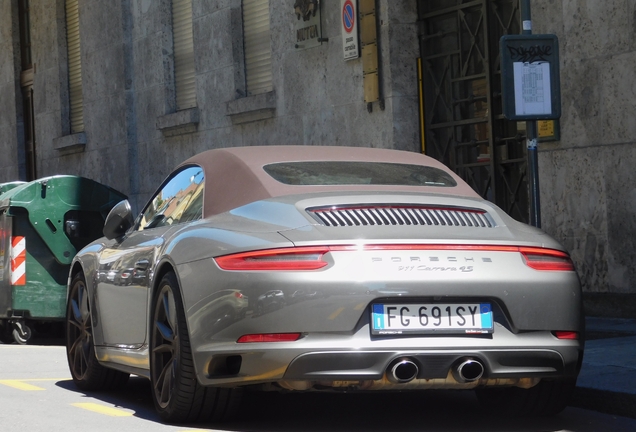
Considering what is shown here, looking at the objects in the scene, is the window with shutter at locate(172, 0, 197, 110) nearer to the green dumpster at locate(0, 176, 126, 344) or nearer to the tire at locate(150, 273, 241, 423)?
the green dumpster at locate(0, 176, 126, 344)

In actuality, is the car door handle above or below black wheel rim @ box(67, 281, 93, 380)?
above

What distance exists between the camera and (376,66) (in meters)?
13.7

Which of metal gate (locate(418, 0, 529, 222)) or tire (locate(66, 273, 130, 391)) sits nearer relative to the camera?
tire (locate(66, 273, 130, 391))

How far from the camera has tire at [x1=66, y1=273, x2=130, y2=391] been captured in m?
7.35

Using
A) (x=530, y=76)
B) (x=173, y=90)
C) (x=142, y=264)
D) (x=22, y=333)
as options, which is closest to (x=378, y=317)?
(x=142, y=264)

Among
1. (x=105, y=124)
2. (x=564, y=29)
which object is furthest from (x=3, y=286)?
(x=105, y=124)

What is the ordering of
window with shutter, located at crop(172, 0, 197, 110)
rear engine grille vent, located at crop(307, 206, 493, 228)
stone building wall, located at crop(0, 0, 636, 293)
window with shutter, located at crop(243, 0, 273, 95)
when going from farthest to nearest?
window with shutter, located at crop(172, 0, 197, 110) → window with shutter, located at crop(243, 0, 273, 95) → stone building wall, located at crop(0, 0, 636, 293) → rear engine grille vent, located at crop(307, 206, 493, 228)

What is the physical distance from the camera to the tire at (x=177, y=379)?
18.4ft

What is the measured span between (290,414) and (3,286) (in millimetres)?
6225

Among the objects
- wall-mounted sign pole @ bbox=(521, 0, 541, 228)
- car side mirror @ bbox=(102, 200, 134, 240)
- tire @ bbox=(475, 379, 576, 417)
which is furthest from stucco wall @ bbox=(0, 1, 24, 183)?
tire @ bbox=(475, 379, 576, 417)

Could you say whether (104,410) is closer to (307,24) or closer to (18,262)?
(18,262)

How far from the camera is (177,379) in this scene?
18.5 feet

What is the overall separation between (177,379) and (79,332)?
7.10 ft

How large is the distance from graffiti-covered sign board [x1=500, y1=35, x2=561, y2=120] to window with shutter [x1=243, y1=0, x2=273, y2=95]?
802cm
